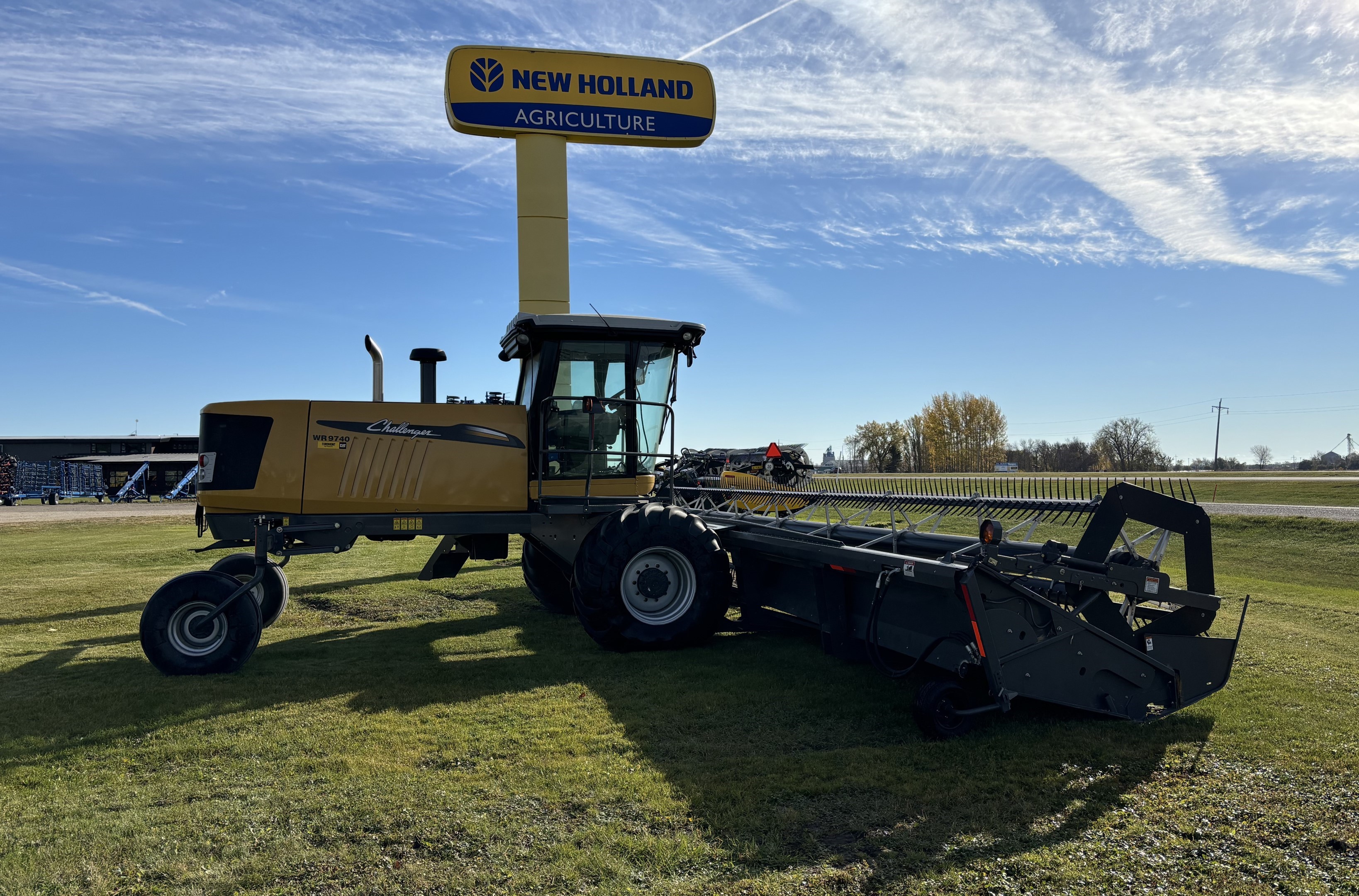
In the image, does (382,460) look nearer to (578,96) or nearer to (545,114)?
(545,114)

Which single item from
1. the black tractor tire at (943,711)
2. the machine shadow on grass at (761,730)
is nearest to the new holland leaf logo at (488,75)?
the machine shadow on grass at (761,730)

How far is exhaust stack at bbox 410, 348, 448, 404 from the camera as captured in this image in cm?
849

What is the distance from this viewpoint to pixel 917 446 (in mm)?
82125

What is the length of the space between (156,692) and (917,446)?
8038 cm

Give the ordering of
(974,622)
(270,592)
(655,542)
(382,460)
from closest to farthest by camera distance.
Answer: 1. (974,622)
2. (655,542)
3. (382,460)
4. (270,592)

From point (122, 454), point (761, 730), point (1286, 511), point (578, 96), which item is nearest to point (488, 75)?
point (578, 96)

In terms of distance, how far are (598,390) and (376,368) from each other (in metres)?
2.13

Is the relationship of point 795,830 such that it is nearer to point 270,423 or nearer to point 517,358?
point 270,423

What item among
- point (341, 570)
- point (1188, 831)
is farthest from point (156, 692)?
point (341, 570)

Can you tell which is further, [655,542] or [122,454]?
[122,454]

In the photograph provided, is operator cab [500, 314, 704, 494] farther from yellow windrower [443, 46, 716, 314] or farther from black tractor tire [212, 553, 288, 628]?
yellow windrower [443, 46, 716, 314]

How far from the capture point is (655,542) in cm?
740

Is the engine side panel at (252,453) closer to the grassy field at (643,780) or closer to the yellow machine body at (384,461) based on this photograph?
the yellow machine body at (384,461)

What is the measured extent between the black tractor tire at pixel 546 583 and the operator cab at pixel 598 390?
1880mm
